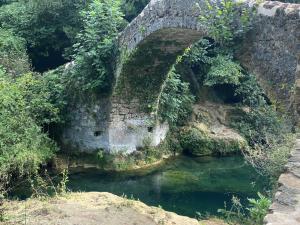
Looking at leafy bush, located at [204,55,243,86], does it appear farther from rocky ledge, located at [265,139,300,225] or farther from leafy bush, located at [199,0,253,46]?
rocky ledge, located at [265,139,300,225]

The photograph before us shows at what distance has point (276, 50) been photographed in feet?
20.9

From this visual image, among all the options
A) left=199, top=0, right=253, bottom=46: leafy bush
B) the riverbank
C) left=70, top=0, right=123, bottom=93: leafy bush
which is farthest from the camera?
left=70, top=0, right=123, bottom=93: leafy bush

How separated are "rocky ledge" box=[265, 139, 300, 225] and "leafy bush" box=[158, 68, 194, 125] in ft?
29.8

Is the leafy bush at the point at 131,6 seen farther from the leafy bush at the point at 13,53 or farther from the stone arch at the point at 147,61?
the stone arch at the point at 147,61

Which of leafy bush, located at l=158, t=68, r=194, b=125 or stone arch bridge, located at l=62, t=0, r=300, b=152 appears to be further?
leafy bush, located at l=158, t=68, r=194, b=125

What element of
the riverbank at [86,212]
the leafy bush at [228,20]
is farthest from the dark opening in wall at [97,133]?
the leafy bush at [228,20]

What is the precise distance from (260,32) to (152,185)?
19.0ft

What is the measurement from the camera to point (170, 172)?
40.7 feet

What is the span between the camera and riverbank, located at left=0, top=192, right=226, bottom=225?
6.70m

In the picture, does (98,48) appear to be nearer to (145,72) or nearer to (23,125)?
(145,72)

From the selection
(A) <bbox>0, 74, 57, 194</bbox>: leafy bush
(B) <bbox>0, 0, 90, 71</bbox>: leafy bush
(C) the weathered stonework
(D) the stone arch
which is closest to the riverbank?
(A) <bbox>0, 74, 57, 194</bbox>: leafy bush

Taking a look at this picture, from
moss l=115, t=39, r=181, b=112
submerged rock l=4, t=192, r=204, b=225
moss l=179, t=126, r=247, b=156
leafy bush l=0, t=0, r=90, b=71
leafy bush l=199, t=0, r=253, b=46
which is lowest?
submerged rock l=4, t=192, r=204, b=225

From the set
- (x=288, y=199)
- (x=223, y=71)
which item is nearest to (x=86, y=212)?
(x=288, y=199)

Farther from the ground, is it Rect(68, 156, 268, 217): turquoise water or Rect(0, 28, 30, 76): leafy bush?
Rect(0, 28, 30, 76): leafy bush
